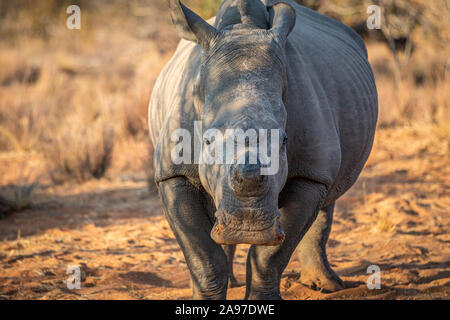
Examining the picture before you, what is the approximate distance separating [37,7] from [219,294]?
67.1 feet

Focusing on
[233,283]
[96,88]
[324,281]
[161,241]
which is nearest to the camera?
[324,281]

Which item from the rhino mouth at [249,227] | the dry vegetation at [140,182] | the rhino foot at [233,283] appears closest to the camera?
the rhino mouth at [249,227]

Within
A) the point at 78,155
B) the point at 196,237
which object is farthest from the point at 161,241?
the point at 78,155

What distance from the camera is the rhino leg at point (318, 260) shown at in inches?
163

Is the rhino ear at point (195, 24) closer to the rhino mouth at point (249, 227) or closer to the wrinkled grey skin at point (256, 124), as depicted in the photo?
the wrinkled grey skin at point (256, 124)

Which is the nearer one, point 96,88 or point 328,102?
point 328,102

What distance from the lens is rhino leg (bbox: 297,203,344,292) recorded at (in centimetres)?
414

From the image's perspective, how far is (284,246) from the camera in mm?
3010

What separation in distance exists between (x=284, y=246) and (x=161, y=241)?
2.53 m

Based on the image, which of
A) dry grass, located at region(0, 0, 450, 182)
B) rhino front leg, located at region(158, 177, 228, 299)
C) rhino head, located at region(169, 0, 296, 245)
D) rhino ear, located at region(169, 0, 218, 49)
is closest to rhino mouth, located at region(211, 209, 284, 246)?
rhino head, located at region(169, 0, 296, 245)

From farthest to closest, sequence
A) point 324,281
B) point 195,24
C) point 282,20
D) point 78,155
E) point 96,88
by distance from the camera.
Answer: point 96,88, point 78,155, point 324,281, point 282,20, point 195,24

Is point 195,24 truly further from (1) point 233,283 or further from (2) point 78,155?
(2) point 78,155

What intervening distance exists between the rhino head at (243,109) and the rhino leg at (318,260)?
1661 mm

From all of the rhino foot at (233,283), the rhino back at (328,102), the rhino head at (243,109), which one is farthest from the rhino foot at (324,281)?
the rhino head at (243,109)
